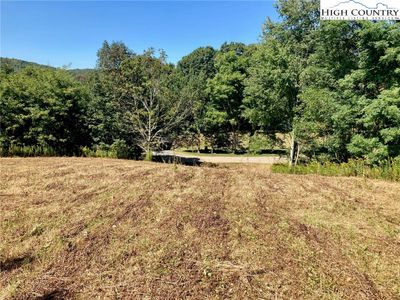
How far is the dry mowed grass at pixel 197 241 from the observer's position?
2.60 meters

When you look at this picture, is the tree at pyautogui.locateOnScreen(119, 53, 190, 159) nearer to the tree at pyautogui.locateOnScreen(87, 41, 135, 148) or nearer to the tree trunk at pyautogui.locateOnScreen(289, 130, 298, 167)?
the tree at pyautogui.locateOnScreen(87, 41, 135, 148)

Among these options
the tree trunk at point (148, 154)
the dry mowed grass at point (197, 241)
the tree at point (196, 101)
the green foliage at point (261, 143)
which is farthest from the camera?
the tree at point (196, 101)

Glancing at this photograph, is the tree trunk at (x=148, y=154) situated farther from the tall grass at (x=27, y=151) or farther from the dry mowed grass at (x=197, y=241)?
the dry mowed grass at (x=197, y=241)

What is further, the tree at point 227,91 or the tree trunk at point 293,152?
the tree at point 227,91

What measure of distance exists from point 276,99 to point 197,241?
11.4 m

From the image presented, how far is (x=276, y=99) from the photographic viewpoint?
13617mm

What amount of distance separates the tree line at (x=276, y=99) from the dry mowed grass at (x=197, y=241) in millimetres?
4734

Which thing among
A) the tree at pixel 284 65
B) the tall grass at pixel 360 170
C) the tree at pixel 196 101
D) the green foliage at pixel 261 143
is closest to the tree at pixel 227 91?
the tree at pixel 196 101

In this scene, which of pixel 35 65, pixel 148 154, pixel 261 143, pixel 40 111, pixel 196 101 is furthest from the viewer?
pixel 196 101

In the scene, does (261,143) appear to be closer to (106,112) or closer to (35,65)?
(106,112)

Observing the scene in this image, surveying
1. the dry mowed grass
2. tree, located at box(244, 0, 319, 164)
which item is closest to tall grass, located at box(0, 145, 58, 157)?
the dry mowed grass

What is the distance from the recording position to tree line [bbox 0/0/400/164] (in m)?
9.12

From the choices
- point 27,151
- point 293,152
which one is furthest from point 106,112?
point 293,152

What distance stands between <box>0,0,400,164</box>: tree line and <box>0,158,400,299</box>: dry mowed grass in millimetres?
4734
